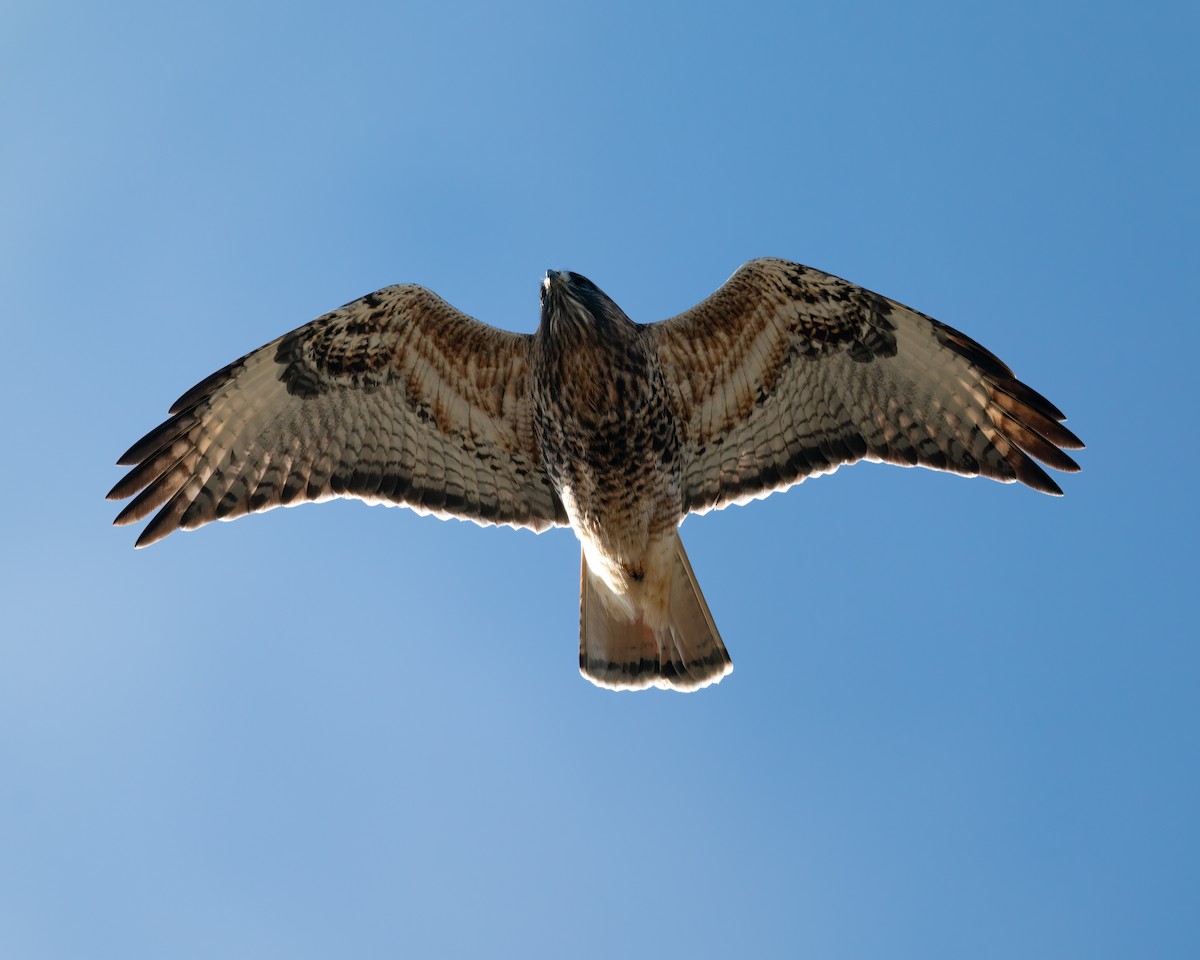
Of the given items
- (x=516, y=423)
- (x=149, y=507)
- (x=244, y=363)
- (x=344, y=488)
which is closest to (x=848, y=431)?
(x=516, y=423)

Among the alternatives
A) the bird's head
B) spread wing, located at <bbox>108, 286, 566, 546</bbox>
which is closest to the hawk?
→ spread wing, located at <bbox>108, 286, 566, 546</bbox>

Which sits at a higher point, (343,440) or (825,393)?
(825,393)

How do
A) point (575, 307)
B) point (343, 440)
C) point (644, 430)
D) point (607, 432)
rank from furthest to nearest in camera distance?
point (343, 440), point (644, 430), point (607, 432), point (575, 307)

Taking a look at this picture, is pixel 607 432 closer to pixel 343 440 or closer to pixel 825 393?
pixel 825 393

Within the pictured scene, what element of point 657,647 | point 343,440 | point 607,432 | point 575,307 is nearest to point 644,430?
point 607,432

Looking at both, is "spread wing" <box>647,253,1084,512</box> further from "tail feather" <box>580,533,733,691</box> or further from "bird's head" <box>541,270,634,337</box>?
"tail feather" <box>580,533,733,691</box>

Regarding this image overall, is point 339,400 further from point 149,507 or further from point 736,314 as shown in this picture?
point 736,314

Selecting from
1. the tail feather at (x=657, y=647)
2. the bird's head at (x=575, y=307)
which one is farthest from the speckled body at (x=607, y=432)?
the tail feather at (x=657, y=647)
